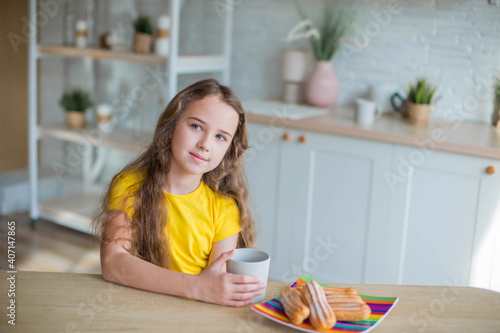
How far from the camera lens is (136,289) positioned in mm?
1077

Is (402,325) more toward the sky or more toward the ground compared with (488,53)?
more toward the ground

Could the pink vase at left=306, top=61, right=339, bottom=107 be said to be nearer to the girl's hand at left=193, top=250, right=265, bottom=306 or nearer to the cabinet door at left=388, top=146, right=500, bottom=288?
the cabinet door at left=388, top=146, right=500, bottom=288

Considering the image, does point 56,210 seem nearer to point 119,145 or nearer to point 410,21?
point 119,145

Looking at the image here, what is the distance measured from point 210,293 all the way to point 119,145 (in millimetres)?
2236

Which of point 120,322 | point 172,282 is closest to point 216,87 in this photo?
point 172,282

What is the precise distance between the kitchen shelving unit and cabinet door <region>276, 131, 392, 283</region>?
31.1 inches

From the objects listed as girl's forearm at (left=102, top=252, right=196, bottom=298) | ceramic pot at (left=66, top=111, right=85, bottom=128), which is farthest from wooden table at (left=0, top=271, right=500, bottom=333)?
ceramic pot at (left=66, top=111, right=85, bottom=128)

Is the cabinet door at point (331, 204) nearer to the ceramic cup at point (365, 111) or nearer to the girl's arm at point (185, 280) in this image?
the ceramic cup at point (365, 111)

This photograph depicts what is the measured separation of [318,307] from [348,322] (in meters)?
0.06

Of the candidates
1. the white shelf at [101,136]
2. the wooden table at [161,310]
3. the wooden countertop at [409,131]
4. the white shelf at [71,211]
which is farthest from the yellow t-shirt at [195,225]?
the white shelf at [71,211]

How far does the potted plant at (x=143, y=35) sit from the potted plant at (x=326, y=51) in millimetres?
792

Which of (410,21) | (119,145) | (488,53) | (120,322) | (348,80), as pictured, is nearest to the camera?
(120,322)

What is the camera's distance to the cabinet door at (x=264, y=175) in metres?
2.58

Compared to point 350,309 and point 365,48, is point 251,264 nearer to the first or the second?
point 350,309
